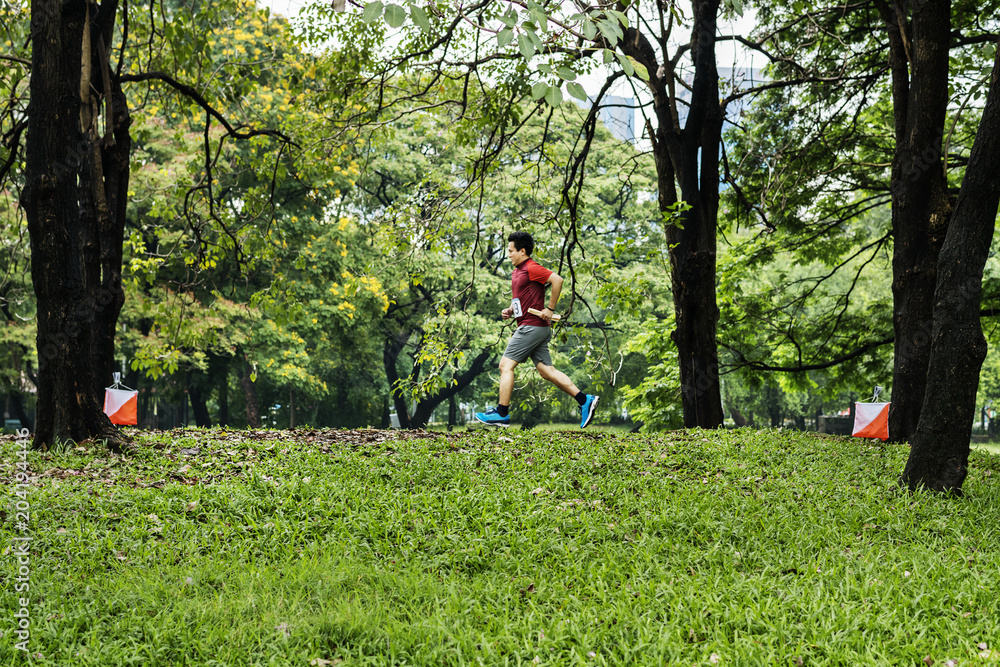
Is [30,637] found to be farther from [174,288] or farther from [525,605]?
[174,288]

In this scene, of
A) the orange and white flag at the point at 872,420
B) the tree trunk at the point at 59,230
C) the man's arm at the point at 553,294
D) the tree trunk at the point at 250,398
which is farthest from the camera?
the tree trunk at the point at 250,398

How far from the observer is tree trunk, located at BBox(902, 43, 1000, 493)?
564cm

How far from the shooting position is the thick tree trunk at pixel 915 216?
7336 mm

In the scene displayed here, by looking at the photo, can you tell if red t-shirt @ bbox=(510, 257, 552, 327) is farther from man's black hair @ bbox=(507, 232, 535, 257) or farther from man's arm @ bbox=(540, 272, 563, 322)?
man's black hair @ bbox=(507, 232, 535, 257)

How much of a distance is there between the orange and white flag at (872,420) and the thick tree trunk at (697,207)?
1.68m

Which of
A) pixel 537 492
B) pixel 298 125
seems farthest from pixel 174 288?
pixel 537 492

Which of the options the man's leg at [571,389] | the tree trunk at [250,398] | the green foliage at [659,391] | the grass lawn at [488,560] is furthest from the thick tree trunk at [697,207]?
the tree trunk at [250,398]

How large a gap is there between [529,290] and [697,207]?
11.1 ft

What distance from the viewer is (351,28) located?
31.8 feet

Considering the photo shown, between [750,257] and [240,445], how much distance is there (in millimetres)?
9723

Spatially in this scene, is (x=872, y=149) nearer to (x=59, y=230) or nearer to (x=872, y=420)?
(x=872, y=420)

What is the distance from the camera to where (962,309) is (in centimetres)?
570

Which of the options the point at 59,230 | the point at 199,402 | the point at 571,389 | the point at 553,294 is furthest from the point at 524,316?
the point at 199,402

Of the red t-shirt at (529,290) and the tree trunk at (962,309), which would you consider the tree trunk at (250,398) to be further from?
the tree trunk at (962,309)
